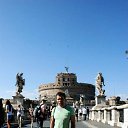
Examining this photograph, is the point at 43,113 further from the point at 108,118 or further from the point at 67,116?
the point at 67,116

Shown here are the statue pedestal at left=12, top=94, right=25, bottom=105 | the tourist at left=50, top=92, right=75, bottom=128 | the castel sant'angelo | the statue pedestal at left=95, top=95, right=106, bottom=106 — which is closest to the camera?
the tourist at left=50, top=92, right=75, bottom=128

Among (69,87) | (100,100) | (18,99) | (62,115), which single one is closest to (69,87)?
(69,87)

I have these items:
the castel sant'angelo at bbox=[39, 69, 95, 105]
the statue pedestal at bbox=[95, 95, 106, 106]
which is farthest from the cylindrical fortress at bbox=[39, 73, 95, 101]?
the statue pedestal at bbox=[95, 95, 106, 106]

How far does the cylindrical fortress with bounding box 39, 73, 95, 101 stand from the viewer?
10845cm

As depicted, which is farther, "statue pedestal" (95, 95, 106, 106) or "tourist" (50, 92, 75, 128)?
"statue pedestal" (95, 95, 106, 106)

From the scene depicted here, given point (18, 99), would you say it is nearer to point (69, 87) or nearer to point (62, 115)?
point (62, 115)

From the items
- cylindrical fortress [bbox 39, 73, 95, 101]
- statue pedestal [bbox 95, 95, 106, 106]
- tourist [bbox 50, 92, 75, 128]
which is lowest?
tourist [bbox 50, 92, 75, 128]

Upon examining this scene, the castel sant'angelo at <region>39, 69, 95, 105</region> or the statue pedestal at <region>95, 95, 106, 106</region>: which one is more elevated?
the castel sant'angelo at <region>39, 69, 95, 105</region>

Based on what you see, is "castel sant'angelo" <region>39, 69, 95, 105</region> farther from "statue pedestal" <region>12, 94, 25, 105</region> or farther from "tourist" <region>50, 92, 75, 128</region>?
"tourist" <region>50, 92, 75, 128</region>

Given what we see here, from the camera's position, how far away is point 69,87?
108625mm

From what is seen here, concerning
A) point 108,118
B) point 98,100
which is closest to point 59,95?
point 108,118

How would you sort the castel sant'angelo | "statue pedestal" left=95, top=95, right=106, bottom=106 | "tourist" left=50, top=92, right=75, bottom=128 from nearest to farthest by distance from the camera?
"tourist" left=50, top=92, right=75, bottom=128
"statue pedestal" left=95, top=95, right=106, bottom=106
the castel sant'angelo

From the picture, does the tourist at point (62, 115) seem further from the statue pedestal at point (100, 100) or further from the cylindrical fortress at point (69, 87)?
the cylindrical fortress at point (69, 87)

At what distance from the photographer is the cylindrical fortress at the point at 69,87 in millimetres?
108450
